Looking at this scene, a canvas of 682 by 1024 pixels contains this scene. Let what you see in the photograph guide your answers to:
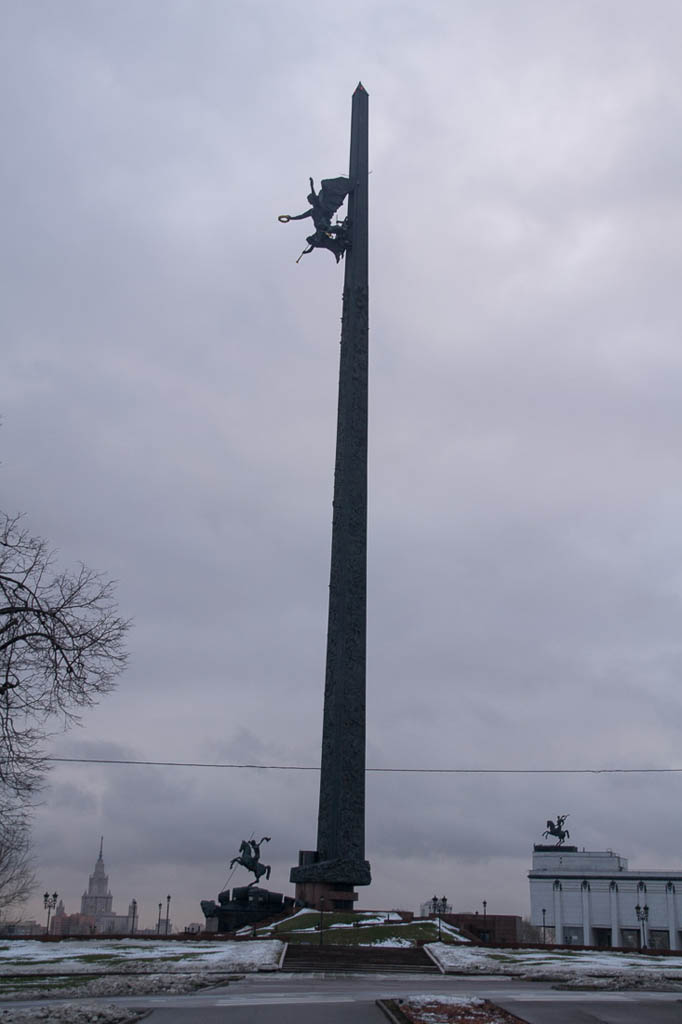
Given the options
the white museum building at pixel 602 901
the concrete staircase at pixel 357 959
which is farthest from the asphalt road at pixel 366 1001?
the white museum building at pixel 602 901

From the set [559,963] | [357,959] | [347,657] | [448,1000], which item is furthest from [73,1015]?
[347,657]

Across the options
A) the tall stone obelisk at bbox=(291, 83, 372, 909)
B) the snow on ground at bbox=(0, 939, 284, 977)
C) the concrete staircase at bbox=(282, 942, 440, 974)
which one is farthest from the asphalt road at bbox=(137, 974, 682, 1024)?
the tall stone obelisk at bbox=(291, 83, 372, 909)

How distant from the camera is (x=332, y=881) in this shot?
103 ft

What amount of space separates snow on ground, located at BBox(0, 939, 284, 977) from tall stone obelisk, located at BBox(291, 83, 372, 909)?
7207 mm

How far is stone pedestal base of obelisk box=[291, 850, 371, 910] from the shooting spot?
3109cm

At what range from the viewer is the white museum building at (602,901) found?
6800cm

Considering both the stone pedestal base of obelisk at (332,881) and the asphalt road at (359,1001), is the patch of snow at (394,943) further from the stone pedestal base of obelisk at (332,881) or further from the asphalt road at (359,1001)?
the stone pedestal base of obelisk at (332,881)

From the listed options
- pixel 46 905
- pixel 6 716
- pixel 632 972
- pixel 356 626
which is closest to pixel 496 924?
pixel 356 626

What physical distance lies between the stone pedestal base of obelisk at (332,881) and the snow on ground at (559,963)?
22.6 ft

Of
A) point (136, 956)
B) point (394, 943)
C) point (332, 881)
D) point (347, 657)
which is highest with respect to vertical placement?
point (347, 657)

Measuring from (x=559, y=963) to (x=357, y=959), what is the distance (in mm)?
4451

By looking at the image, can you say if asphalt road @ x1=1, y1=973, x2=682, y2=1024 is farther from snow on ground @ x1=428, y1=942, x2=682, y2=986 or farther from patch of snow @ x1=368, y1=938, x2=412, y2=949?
patch of snow @ x1=368, y1=938, x2=412, y2=949

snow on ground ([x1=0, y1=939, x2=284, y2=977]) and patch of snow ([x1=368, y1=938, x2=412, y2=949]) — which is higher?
patch of snow ([x1=368, y1=938, x2=412, y2=949])

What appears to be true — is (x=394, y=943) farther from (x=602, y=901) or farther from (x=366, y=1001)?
(x=602, y=901)
